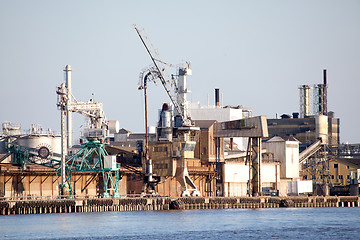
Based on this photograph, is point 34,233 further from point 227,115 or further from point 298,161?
point 227,115

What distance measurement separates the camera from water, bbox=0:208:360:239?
3211 inches

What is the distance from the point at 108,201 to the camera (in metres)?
112

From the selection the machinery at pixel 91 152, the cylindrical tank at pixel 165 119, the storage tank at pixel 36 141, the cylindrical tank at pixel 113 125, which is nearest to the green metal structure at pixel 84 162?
the machinery at pixel 91 152

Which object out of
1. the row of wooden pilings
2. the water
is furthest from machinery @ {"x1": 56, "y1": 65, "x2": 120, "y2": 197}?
the water

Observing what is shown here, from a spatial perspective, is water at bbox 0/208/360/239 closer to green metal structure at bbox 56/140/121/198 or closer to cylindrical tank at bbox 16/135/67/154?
green metal structure at bbox 56/140/121/198

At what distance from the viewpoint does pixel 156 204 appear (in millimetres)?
118500

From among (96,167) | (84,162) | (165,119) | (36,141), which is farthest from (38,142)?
(165,119)

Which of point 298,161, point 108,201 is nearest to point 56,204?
point 108,201

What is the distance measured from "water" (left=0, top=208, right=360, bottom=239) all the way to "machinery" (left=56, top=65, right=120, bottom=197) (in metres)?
8.41

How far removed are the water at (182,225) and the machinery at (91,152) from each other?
27.6 ft

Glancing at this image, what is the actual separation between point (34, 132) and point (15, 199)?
18947mm

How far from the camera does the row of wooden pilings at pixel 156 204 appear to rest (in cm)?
10631

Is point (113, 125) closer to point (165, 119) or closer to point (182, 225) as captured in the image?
point (165, 119)

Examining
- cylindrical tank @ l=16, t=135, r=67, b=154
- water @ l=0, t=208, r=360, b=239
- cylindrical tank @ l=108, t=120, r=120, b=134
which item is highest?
cylindrical tank @ l=108, t=120, r=120, b=134
